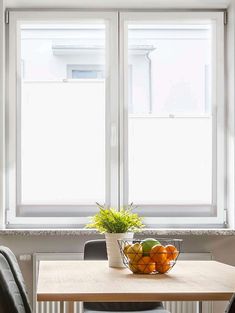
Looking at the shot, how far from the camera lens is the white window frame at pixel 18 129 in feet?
14.8

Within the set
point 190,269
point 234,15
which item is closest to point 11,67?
point 234,15

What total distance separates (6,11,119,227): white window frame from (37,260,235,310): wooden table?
54.5 inches

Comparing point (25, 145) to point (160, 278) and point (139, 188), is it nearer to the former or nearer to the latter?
point (139, 188)

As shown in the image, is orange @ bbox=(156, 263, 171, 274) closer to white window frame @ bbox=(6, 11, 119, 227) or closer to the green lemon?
the green lemon

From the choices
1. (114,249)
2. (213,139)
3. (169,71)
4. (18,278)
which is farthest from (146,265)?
(169,71)

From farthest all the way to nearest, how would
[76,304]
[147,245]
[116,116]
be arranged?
[116,116] → [76,304] → [147,245]

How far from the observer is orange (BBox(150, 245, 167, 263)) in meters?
2.77

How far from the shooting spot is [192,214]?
464cm

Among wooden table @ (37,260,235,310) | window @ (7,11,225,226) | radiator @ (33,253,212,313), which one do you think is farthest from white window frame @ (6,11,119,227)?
wooden table @ (37,260,235,310)

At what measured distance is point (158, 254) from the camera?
277 cm

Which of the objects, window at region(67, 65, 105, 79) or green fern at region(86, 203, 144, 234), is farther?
window at region(67, 65, 105, 79)

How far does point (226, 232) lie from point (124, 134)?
3.06 feet

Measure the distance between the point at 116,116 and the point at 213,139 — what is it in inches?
26.8

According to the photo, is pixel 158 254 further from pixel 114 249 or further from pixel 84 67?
pixel 84 67
